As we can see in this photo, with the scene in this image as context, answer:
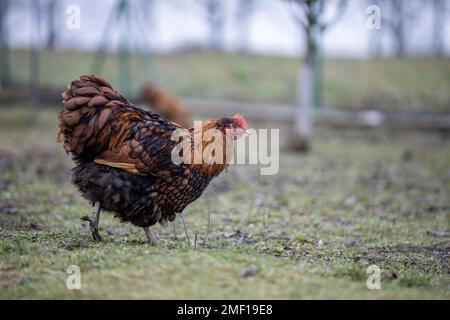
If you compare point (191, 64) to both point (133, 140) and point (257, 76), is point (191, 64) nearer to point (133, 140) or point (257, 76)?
point (257, 76)

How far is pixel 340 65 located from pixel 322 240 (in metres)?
20.4

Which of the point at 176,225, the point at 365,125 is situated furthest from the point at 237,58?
the point at 176,225

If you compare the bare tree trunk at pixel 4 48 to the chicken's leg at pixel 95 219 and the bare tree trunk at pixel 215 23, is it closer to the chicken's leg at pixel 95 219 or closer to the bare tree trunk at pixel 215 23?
the bare tree trunk at pixel 215 23

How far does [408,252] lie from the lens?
645 cm

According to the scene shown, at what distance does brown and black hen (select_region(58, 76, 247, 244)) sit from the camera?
5.50m

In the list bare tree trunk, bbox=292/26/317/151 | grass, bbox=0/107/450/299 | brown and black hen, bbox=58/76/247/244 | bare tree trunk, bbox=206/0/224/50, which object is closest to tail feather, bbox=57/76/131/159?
brown and black hen, bbox=58/76/247/244

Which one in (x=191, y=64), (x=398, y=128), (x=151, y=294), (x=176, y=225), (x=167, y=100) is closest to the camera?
(x=151, y=294)

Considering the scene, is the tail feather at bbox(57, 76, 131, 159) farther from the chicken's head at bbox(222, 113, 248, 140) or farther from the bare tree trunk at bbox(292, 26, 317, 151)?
the bare tree trunk at bbox(292, 26, 317, 151)

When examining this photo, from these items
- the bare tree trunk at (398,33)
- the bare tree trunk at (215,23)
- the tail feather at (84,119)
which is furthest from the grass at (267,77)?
the tail feather at (84,119)

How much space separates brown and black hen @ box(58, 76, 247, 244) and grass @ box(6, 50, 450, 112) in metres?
14.1

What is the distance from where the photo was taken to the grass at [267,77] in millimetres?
21922

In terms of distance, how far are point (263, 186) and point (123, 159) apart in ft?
18.9

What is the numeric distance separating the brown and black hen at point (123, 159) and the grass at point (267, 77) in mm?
14083

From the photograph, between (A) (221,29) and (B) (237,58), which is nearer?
(B) (237,58)
